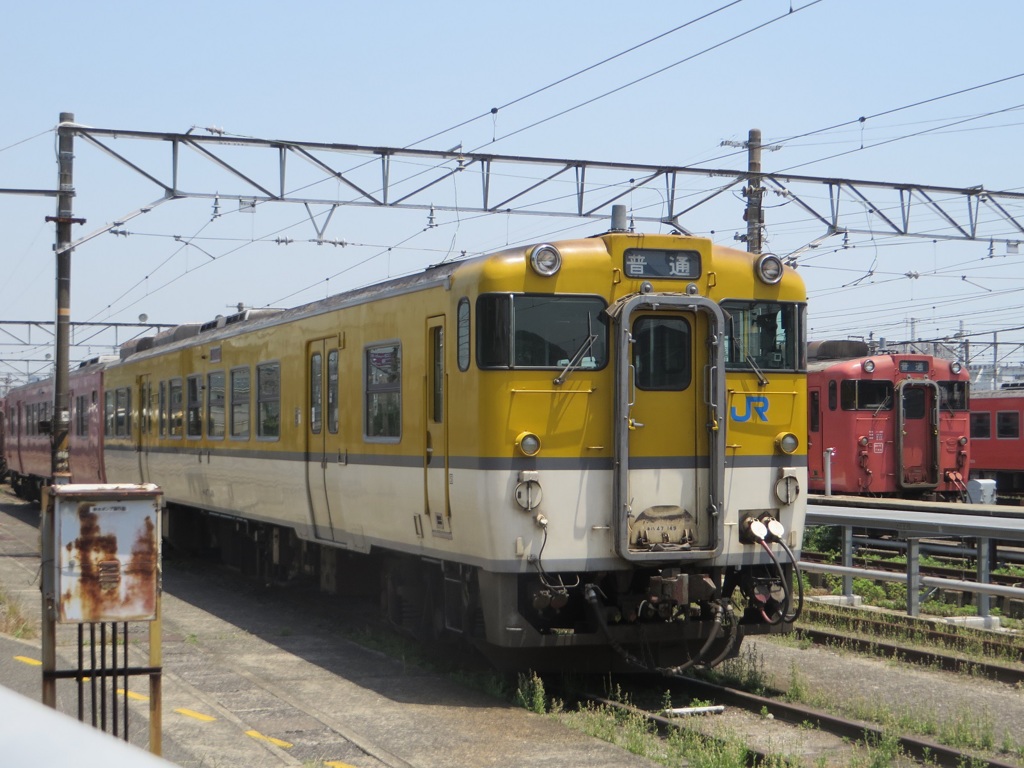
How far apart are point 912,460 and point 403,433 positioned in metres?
16.2

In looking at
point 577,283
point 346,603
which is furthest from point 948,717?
point 346,603

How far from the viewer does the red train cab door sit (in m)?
23.8

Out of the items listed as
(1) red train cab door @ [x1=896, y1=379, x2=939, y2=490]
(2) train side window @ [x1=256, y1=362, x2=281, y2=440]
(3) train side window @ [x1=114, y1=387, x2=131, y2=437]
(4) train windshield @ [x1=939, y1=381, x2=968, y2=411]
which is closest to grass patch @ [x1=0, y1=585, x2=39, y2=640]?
(2) train side window @ [x1=256, y1=362, x2=281, y2=440]

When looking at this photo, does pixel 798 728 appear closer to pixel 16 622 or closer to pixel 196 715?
pixel 196 715

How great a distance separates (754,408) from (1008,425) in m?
25.7

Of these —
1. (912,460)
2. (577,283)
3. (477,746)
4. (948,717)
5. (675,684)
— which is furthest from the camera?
(912,460)

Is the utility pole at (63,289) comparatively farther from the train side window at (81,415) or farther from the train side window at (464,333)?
the train side window at (464,333)

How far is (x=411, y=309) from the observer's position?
9.81 metres

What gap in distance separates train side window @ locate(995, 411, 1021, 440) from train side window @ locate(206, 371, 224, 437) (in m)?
23.2

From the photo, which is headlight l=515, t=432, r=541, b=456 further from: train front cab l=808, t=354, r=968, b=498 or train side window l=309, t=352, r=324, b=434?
train front cab l=808, t=354, r=968, b=498

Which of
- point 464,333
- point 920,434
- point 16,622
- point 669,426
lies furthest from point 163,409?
point 920,434

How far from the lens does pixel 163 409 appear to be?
1777 cm

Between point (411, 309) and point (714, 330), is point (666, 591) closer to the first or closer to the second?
point (714, 330)

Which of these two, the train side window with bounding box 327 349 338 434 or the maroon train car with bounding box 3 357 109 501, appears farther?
the maroon train car with bounding box 3 357 109 501
